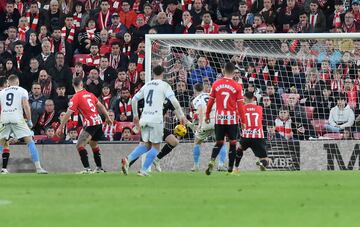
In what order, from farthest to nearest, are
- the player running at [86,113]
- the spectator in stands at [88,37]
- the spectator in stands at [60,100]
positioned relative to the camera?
1. the spectator in stands at [88,37]
2. the spectator in stands at [60,100]
3. the player running at [86,113]

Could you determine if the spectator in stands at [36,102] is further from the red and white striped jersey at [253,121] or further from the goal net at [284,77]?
the red and white striped jersey at [253,121]

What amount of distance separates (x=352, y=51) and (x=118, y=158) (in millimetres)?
5930

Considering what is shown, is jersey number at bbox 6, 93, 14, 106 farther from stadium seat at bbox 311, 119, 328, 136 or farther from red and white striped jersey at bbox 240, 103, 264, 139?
stadium seat at bbox 311, 119, 328, 136

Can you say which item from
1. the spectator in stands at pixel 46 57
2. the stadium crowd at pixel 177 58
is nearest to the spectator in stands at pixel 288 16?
the stadium crowd at pixel 177 58

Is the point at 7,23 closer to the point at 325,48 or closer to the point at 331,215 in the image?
the point at 325,48

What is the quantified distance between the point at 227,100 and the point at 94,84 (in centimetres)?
A: 864

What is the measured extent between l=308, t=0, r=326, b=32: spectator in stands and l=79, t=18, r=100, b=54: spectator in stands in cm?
575

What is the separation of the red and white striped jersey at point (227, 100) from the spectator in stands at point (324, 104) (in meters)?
5.83

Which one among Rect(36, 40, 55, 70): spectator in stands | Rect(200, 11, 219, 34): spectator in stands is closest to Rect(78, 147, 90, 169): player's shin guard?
Rect(36, 40, 55, 70): spectator in stands

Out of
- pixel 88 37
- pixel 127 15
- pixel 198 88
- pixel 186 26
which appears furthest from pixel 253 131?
pixel 127 15

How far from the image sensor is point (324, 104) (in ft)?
82.5

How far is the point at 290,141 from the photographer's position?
2483 centimetres

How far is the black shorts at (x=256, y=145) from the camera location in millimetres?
23141

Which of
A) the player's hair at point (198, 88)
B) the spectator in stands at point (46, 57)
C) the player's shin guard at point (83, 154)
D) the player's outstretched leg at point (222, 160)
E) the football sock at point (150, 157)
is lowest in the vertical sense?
the player's outstretched leg at point (222, 160)
